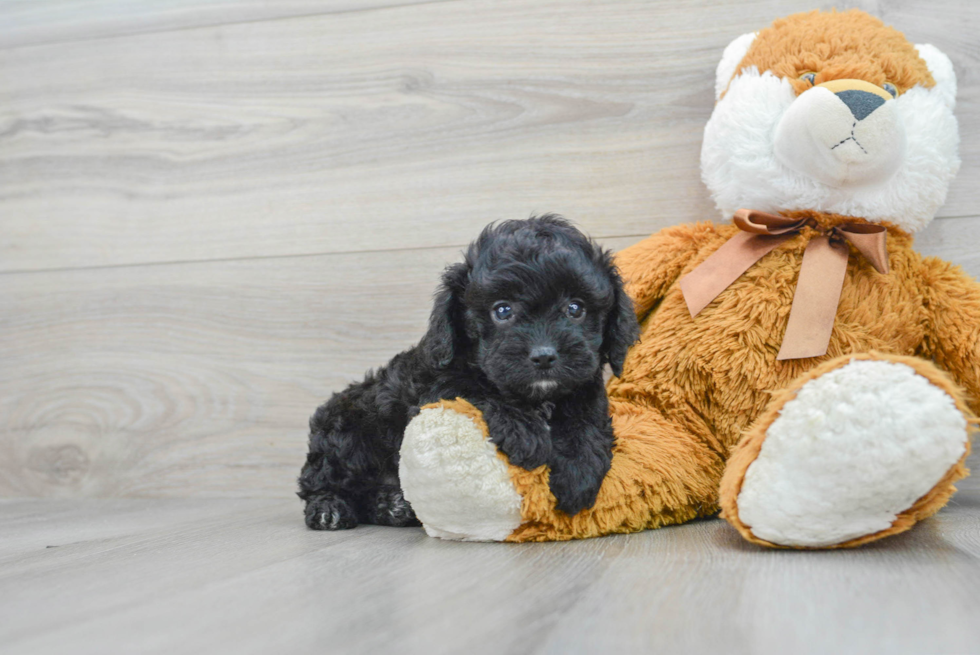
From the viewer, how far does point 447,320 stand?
135 centimetres

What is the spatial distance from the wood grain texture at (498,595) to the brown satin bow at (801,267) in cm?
37

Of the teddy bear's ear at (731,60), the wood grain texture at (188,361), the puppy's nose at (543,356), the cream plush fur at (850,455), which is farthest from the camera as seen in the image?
the wood grain texture at (188,361)

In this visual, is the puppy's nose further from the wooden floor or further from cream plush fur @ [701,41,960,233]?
cream plush fur @ [701,41,960,233]

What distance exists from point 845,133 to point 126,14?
1.92 metres

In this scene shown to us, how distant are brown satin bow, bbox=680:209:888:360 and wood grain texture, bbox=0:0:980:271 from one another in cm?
38

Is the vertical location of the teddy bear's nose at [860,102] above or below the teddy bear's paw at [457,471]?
above

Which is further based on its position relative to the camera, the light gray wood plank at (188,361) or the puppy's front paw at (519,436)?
the light gray wood plank at (188,361)

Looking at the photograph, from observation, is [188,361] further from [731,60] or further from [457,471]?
[731,60]

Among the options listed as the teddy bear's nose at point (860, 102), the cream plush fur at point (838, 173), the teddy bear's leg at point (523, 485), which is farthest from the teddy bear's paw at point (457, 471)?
the teddy bear's nose at point (860, 102)

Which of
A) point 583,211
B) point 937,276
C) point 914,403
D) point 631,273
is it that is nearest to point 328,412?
point 631,273

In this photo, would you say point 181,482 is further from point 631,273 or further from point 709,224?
point 709,224

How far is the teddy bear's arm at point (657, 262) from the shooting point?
1612 millimetres

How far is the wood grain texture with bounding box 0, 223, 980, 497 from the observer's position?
2.07m

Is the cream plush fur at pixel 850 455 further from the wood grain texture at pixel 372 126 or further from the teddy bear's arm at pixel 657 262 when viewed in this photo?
the wood grain texture at pixel 372 126
